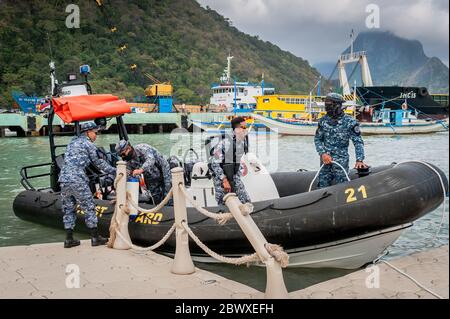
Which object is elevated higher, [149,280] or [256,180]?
[256,180]

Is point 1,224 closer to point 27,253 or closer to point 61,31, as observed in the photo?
point 27,253

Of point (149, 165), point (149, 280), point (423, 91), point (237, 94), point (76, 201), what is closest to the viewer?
point (149, 280)

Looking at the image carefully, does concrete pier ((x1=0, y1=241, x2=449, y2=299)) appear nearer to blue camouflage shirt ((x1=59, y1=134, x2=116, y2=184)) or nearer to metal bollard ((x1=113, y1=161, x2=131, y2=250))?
metal bollard ((x1=113, y1=161, x2=131, y2=250))

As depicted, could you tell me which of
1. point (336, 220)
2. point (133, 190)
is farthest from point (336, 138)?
point (133, 190)

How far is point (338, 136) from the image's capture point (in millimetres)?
5836

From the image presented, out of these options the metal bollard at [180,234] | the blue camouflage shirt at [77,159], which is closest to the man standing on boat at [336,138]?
the metal bollard at [180,234]

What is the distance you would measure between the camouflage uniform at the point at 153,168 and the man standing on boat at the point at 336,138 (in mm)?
2273

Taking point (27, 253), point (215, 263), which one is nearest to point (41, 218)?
point (27, 253)

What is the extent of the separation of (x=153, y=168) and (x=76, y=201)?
118 centimetres

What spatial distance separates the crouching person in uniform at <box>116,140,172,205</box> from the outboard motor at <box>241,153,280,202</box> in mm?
1206

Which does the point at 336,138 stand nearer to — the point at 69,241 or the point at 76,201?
the point at 76,201

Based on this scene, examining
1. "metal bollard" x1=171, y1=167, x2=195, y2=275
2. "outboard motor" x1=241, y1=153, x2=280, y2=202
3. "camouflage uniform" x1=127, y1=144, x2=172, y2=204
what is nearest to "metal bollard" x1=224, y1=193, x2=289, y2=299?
"metal bollard" x1=171, y1=167, x2=195, y2=275

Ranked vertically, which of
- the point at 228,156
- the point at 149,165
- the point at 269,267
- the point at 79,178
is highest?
the point at 228,156

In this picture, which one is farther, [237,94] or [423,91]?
[237,94]
